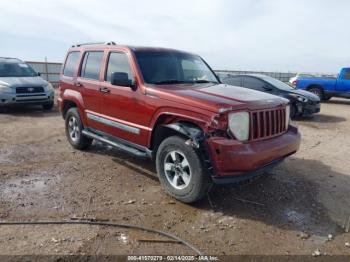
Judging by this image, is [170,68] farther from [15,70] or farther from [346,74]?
[346,74]

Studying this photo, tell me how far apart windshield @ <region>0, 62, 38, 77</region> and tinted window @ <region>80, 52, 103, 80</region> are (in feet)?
22.2

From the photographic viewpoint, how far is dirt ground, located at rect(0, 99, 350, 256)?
3551 millimetres

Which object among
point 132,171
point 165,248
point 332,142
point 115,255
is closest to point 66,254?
point 115,255

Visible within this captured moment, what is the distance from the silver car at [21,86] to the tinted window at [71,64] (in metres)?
4.93

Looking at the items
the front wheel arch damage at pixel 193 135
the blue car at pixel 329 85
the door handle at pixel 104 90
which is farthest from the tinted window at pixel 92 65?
the blue car at pixel 329 85

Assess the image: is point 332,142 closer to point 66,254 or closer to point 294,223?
point 294,223

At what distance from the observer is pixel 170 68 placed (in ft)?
17.8

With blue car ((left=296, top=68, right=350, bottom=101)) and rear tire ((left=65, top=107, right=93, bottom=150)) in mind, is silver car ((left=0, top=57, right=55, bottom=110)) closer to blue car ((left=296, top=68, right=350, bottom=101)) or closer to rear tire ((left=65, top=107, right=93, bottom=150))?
rear tire ((left=65, top=107, right=93, bottom=150))

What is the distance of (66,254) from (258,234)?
6.67 feet

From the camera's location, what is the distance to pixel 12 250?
11.0 feet

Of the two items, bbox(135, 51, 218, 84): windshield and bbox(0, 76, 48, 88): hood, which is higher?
bbox(135, 51, 218, 84): windshield

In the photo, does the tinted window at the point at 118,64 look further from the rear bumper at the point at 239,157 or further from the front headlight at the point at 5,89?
the front headlight at the point at 5,89

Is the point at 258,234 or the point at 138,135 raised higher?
the point at 138,135

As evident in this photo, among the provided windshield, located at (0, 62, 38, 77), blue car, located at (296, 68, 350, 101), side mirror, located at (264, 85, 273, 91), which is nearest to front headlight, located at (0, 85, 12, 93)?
windshield, located at (0, 62, 38, 77)
